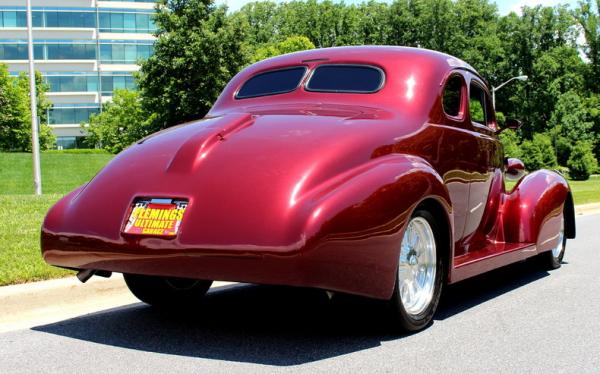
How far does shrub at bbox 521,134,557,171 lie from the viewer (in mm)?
42125

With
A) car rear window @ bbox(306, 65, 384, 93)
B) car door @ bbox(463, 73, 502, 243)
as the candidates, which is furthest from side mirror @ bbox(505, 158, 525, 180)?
car rear window @ bbox(306, 65, 384, 93)

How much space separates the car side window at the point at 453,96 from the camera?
218 inches

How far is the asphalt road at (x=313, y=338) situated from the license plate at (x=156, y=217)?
0.70m

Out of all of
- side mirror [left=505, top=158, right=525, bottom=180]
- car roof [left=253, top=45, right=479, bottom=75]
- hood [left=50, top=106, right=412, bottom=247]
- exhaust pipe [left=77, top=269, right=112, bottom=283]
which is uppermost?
car roof [left=253, top=45, right=479, bottom=75]

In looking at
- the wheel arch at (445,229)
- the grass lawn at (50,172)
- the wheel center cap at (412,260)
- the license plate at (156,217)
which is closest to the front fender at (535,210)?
the wheel arch at (445,229)

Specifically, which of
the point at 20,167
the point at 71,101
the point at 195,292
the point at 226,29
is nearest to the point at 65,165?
the point at 20,167

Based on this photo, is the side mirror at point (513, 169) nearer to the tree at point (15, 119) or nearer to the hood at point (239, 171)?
the hood at point (239, 171)

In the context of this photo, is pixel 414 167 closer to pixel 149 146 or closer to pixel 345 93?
pixel 345 93

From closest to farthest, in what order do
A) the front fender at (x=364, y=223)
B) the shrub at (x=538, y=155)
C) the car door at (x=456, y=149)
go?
the front fender at (x=364, y=223), the car door at (x=456, y=149), the shrub at (x=538, y=155)

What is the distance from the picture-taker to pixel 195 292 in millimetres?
5488

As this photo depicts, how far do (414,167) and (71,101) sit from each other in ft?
232

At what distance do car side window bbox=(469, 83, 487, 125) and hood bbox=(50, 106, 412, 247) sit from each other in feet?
4.97

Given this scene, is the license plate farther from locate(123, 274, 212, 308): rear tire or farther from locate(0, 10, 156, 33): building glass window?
locate(0, 10, 156, 33): building glass window

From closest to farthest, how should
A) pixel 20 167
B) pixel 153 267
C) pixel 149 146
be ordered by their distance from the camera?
pixel 153 267 < pixel 149 146 < pixel 20 167
